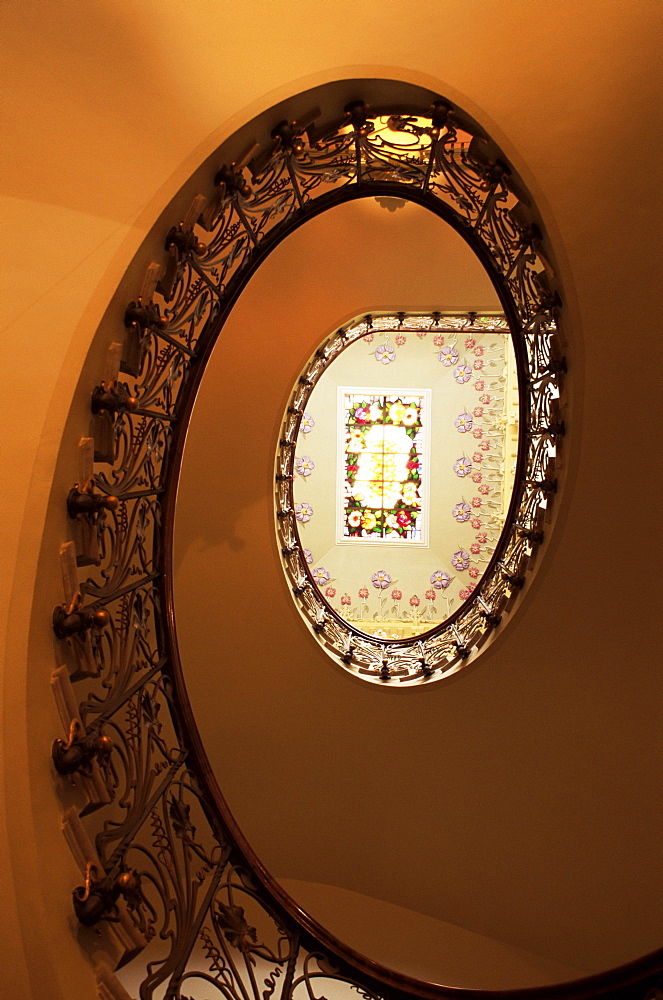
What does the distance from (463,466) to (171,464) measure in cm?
575

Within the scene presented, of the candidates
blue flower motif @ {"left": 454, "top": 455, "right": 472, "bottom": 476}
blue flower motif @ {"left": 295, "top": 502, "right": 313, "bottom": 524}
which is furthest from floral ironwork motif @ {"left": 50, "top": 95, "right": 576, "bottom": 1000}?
blue flower motif @ {"left": 295, "top": 502, "right": 313, "bottom": 524}

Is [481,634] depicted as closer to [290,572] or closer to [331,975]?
[290,572]

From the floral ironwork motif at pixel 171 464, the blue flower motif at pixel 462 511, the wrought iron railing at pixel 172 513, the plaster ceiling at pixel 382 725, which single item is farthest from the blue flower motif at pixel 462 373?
the wrought iron railing at pixel 172 513

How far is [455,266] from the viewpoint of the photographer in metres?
5.39

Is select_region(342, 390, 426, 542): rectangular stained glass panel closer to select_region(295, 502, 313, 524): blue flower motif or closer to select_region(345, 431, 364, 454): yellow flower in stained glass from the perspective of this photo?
select_region(345, 431, 364, 454): yellow flower in stained glass

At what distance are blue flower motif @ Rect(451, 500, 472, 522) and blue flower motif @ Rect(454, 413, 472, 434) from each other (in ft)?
2.76

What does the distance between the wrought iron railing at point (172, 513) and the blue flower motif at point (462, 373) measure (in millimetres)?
4231

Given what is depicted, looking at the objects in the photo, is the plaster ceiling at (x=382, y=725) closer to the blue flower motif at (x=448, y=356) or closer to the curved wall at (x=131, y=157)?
the blue flower motif at (x=448, y=356)

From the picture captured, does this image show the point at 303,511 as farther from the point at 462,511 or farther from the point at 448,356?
the point at 448,356

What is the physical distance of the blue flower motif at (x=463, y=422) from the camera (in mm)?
7844

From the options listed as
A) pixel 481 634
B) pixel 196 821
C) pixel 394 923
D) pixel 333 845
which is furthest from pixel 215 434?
pixel 394 923

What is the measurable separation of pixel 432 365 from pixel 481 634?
4070mm

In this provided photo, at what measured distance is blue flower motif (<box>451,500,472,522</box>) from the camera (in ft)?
26.2

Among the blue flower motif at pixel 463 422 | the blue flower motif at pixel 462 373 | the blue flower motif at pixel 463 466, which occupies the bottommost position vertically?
the blue flower motif at pixel 463 466
